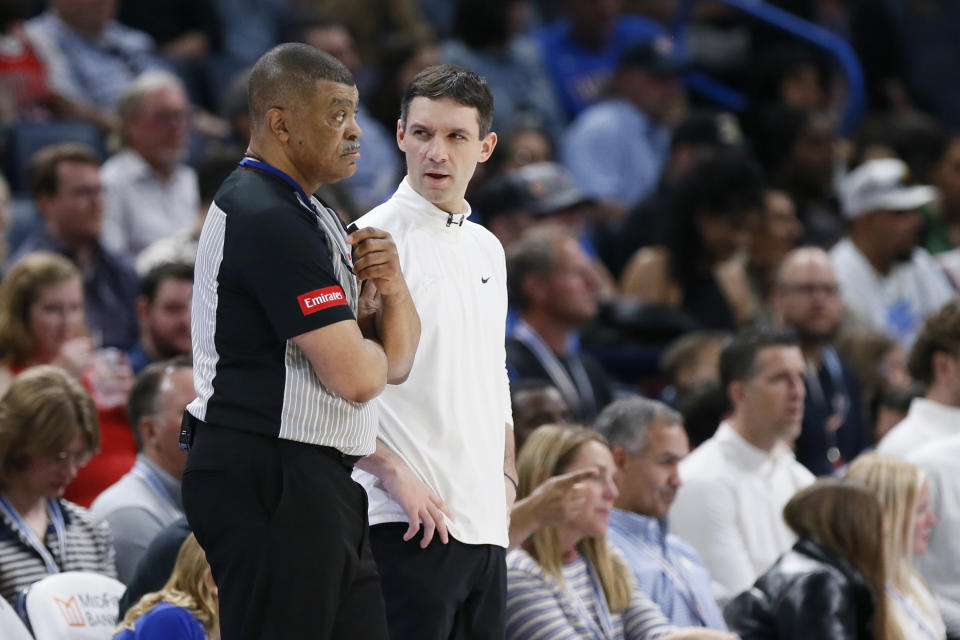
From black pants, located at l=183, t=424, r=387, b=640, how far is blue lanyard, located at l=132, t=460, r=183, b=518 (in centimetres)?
207

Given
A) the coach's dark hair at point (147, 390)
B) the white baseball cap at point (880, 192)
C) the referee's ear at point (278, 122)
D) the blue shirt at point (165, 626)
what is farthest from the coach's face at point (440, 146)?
the white baseball cap at point (880, 192)

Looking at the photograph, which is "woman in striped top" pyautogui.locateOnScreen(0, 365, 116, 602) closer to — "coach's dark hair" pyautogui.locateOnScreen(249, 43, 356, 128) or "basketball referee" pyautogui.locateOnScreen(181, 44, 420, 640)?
"basketball referee" pyautogui.locateOnScreen(181, 44, 420, 640)

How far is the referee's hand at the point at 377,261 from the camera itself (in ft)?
8.90

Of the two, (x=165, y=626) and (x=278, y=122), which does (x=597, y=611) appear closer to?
(x=165, y=626)

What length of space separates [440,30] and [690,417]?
5551 mm

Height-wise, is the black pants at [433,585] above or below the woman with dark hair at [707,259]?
below

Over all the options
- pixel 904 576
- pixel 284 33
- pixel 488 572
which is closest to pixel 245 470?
pixel 488 572

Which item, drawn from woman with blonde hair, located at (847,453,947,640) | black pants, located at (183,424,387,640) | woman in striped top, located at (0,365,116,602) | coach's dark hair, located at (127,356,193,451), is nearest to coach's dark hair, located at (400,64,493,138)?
black pants, located at (183,424,387,640)

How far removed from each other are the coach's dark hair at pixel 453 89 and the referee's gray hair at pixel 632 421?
2.28 meters

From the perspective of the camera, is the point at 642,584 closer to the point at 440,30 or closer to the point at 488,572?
the point at 488,572

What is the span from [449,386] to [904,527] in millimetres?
2599

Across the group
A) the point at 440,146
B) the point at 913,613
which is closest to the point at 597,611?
the point at 913,613

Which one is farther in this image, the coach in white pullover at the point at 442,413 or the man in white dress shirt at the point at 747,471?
the man in white dress shirt at the point at 747,471

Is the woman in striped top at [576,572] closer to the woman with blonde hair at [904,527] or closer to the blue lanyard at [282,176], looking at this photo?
the woman with blonde hair at [904,527]
